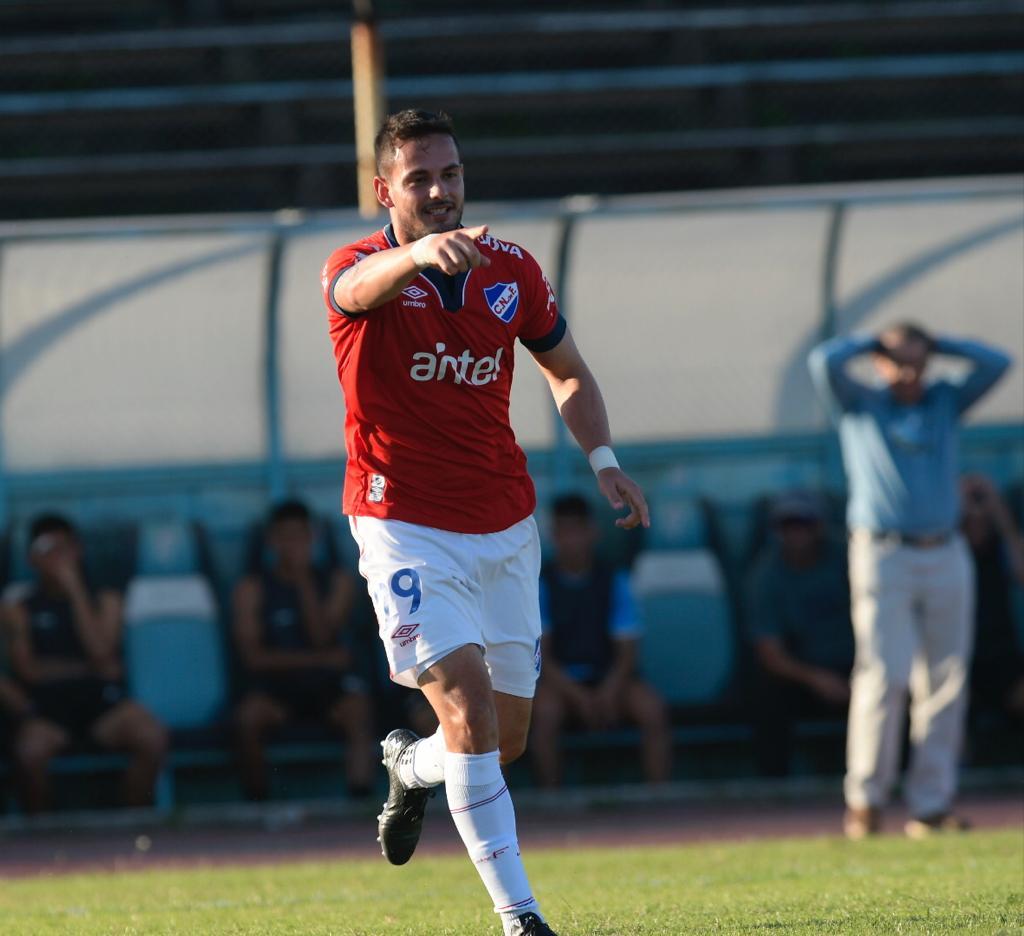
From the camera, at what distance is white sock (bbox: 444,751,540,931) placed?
14.5 ft

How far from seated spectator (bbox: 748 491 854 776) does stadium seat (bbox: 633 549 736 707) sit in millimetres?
332

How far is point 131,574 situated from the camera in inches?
415

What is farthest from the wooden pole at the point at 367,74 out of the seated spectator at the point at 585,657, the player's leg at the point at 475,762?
the player's leg at the point at 475,762

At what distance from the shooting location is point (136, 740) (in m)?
9.53

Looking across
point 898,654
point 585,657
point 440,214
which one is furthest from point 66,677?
point 440,214

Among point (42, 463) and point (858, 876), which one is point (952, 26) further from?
point (858, 876)

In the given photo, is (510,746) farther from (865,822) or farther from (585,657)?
(585,657)

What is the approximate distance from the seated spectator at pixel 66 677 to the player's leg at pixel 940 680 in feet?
12.5

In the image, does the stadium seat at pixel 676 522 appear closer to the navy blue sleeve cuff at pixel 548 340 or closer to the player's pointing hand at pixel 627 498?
the navy blue sleeve cuff at pixel 548 340

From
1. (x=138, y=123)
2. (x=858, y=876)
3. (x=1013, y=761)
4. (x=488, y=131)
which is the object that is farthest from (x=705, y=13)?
(x=858, y=876)

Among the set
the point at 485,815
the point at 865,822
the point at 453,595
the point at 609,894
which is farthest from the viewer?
the point at 865,822

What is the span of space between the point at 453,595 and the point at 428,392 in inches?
20.2

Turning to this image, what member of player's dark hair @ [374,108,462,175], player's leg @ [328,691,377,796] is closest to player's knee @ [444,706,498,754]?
player's dark hair @ [374,108,462,175]

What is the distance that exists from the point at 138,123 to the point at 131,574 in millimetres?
6858
